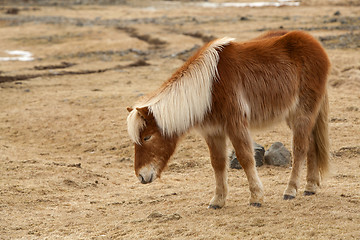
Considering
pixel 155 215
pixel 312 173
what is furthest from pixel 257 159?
pixel 155 215

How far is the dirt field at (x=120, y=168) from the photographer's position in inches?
206

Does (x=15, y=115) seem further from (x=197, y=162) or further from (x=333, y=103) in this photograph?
(x=333, y=103)

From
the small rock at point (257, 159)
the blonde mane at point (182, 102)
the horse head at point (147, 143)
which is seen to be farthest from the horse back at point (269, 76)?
the small rock at point (257, 159)

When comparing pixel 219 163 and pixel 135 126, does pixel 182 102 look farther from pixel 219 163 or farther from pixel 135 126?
pixel 219 163

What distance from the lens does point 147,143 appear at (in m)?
5.46

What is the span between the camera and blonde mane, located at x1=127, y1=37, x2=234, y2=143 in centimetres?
541

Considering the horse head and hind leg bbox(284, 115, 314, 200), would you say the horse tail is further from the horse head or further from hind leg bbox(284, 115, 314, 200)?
the horse head

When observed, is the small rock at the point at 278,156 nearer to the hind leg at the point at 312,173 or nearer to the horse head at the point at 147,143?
the hind leg at the point at 312,173

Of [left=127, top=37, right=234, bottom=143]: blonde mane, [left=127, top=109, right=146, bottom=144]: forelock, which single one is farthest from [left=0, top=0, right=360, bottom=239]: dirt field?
[left=127, top=37, right=234, bottom=143]: blonde mane

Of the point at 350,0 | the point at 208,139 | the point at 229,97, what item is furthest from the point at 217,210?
the point at 350,0

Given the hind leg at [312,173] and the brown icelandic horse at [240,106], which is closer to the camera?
the brown icelandic horse at [240,106]

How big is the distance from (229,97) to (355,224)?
192 centimetres

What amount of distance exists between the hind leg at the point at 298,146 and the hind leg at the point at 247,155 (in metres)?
0.52

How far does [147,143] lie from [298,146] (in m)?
1.95
